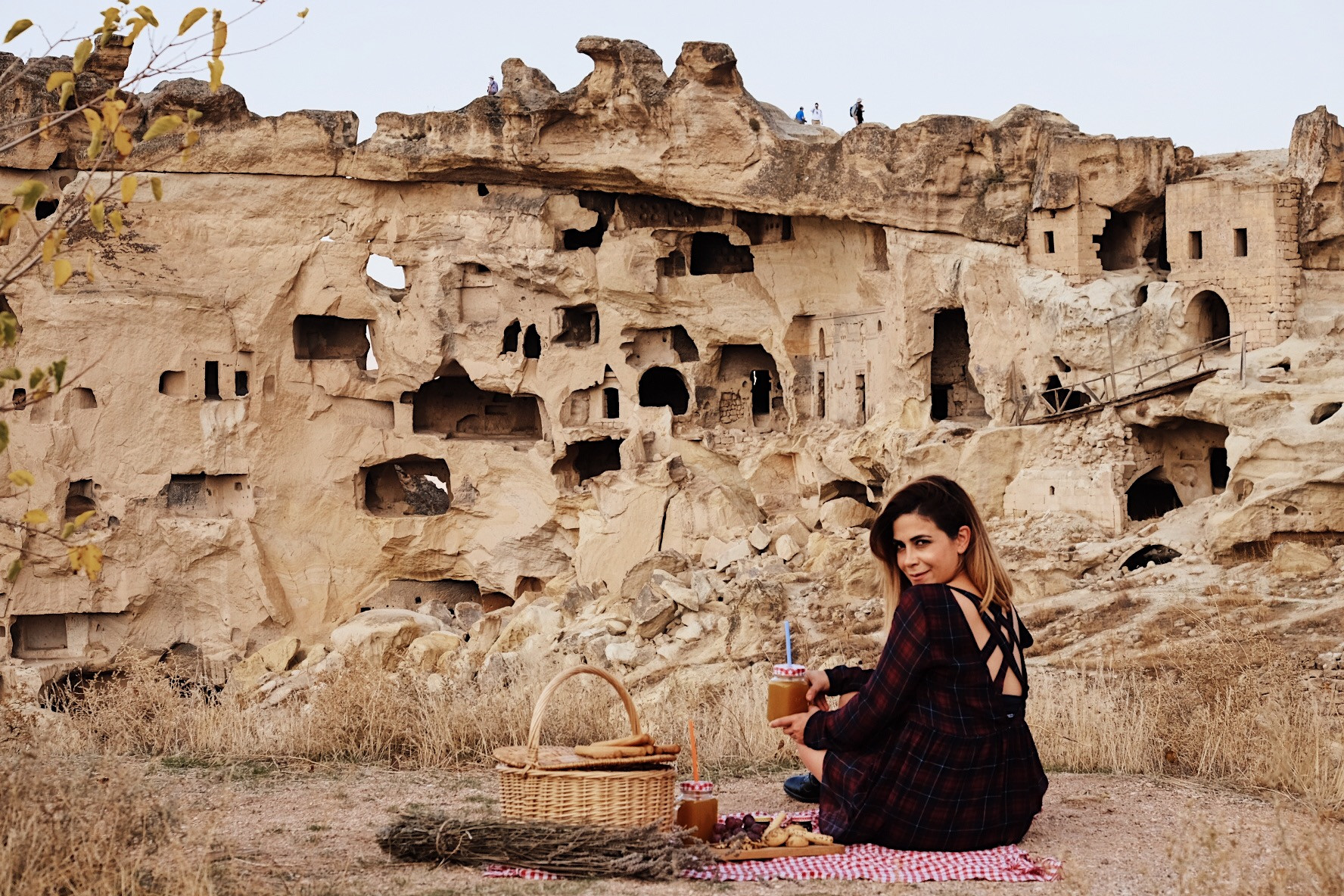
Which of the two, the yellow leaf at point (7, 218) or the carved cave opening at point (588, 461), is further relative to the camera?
the carved cave opening at point (588, 461)

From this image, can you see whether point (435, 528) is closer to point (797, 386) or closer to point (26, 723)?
point (797, 386)

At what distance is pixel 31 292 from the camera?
80.7 feet

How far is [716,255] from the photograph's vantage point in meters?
26.0

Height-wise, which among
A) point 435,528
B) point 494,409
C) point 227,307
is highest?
point 227,307

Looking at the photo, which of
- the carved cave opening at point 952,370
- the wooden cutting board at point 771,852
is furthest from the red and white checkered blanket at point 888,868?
the carved cave opening at point 952,370

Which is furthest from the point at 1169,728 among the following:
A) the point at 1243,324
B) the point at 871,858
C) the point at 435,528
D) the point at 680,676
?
the point at 435,528

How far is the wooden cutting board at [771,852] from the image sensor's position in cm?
479

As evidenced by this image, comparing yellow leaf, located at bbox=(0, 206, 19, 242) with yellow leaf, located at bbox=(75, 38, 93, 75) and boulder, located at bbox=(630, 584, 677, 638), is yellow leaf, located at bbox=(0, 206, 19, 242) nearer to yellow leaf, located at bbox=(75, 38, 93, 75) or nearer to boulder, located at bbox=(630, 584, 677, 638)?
yellow leaf, located at bbox=(75, 38, 93, 75)

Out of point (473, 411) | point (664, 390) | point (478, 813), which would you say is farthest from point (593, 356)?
point (478, 813)

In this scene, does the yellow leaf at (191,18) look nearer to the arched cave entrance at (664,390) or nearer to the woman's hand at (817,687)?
the woman's hand at (817,687)

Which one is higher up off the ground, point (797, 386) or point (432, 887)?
point (797, 386)

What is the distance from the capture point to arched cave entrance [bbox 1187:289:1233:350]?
18641 millimetres

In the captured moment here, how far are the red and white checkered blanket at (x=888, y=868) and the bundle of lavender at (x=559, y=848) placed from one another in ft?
0.18

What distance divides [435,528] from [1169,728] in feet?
67.3
